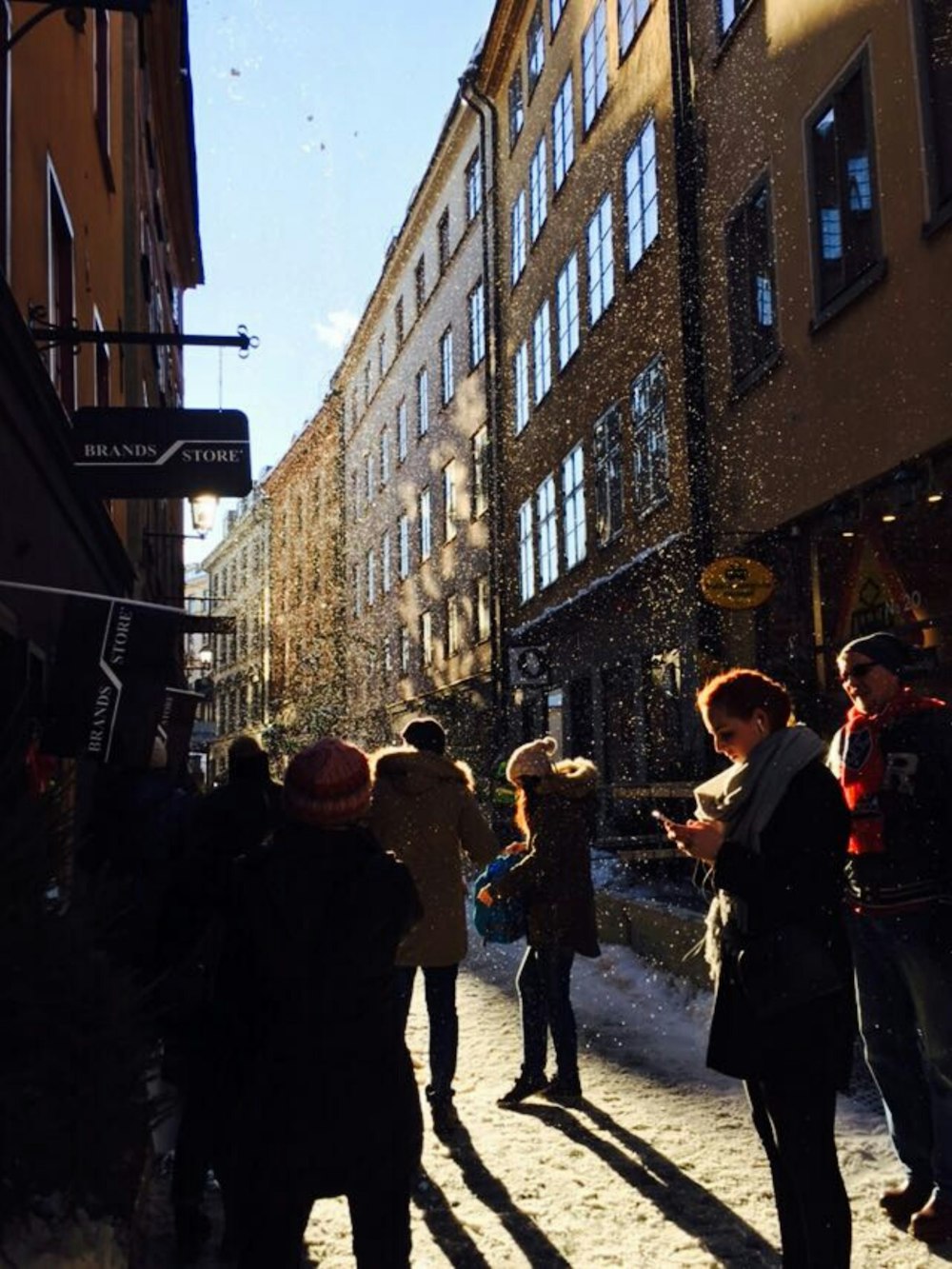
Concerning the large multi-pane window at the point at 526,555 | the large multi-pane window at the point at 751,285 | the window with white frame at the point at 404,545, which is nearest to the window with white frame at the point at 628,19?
the large multi-pane window at the point at 751,285

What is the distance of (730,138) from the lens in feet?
46.4

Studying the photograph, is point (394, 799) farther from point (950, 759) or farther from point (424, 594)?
point (424, 594)

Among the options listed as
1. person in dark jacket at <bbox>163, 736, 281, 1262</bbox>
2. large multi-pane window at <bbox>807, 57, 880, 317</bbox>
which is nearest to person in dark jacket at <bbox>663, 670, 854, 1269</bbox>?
person in dark jacket at <bbox>163, 736, 281, 1262</bbox>

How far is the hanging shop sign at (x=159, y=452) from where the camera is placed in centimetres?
891

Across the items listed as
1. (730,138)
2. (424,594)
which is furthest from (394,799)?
(424,594)

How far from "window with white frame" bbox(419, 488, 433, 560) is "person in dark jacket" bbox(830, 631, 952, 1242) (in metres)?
29.6

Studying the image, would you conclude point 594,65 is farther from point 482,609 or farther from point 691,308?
point 482,609

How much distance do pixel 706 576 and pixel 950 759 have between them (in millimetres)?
8238

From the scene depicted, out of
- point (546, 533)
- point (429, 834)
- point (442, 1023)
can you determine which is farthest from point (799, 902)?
point (546, 533)

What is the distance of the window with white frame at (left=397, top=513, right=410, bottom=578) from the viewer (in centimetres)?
3691

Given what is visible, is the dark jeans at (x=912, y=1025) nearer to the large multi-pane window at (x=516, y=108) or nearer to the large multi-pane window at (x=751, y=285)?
the large multi-pane window at (x=751, y=285)

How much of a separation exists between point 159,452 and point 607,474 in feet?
36.3

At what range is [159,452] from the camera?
9102mm

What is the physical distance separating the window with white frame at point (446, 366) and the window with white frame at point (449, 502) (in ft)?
5.63
